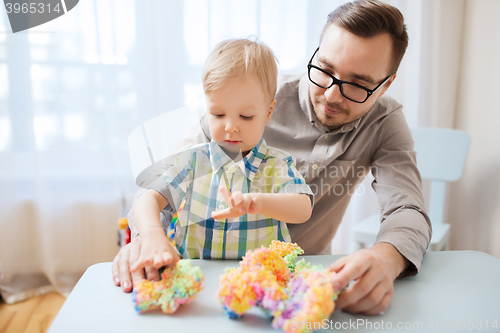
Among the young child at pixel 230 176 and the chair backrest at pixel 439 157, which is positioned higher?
the young child at pixel 230 176

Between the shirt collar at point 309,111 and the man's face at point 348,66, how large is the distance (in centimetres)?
2

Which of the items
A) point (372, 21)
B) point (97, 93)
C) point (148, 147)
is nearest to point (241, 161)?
point (148, 147)

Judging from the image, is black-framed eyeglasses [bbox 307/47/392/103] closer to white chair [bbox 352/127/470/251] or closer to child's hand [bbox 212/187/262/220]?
child's hand [bbox 212/187/262/220]

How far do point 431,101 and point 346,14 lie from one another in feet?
4.65

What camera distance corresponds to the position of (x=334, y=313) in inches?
24.2

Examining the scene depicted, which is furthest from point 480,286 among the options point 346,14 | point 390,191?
point 346,14

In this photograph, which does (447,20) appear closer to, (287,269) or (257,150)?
(257,150)

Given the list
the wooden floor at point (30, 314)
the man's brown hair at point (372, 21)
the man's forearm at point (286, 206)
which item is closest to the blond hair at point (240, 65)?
the man's forearm at point (286, 206)

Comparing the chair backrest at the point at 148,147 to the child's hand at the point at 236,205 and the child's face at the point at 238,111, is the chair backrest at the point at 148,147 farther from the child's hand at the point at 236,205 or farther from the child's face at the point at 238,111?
the child's hand at the point at 236,205

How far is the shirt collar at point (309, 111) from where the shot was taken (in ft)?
3.72

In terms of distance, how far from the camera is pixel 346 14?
3.42 feet

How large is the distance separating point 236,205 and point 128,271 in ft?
0.93

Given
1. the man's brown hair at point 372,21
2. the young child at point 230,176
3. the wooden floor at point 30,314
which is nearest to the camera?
the young child at point 230,176

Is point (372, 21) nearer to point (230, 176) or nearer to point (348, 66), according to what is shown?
point (348, 66)
